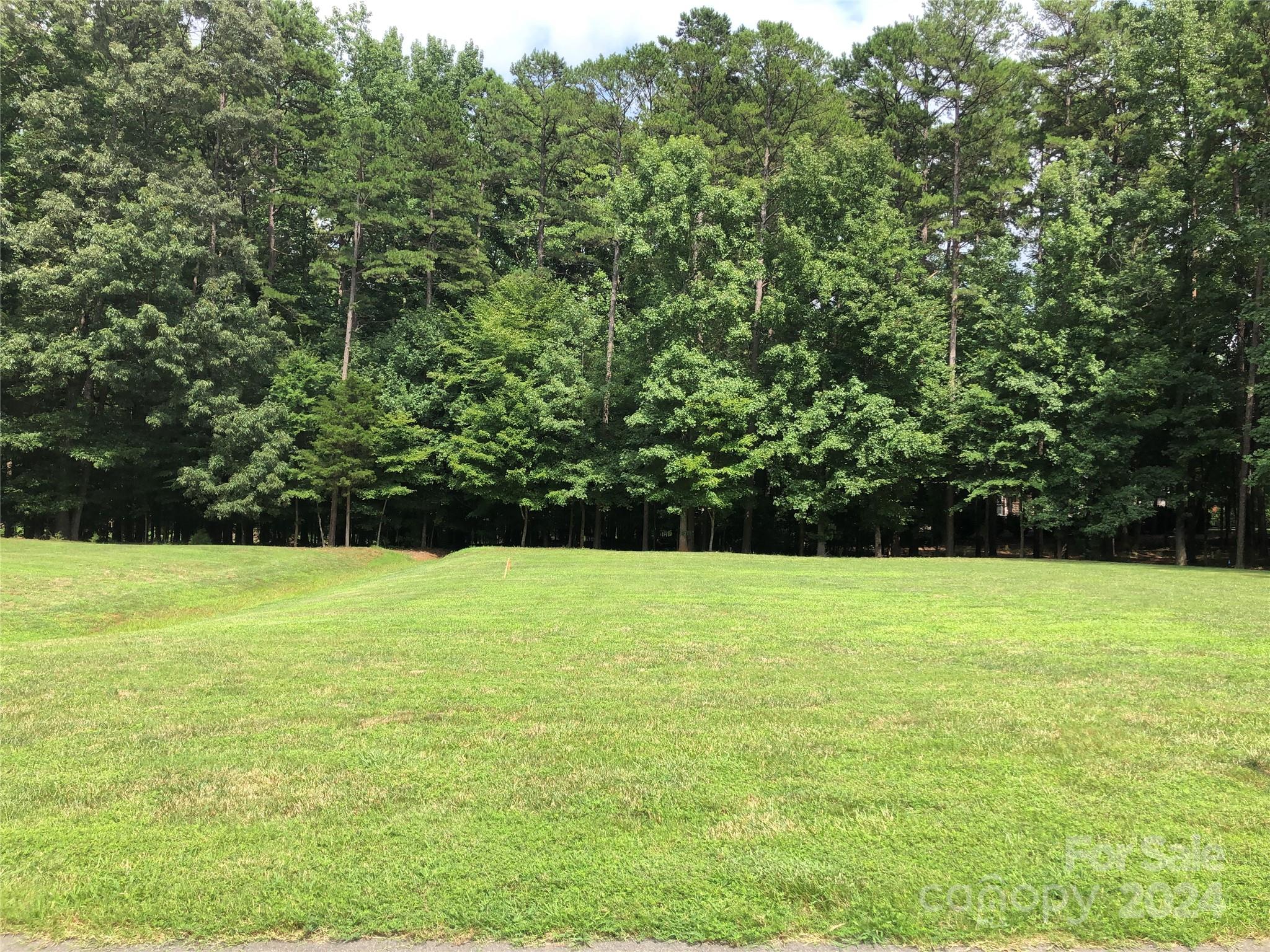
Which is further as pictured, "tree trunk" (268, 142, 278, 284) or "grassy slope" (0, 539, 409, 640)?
"tree trunk" (268, 142, 278, 284)

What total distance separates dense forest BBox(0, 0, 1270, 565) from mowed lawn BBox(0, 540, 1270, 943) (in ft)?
82.5

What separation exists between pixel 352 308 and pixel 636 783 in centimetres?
4497

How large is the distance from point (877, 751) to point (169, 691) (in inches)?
273

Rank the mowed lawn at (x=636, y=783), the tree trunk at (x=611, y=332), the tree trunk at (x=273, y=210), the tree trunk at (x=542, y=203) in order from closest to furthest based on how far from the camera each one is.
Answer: the mowed lawn at (x=636, y=783) → the tree trunk at (x=611, y=332) → the tree trunk at (x=273, y=210) → the tree trunk at (x=542, y=203)

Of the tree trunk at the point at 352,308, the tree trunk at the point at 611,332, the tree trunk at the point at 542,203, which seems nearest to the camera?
the tree trunk at the point at 611,332

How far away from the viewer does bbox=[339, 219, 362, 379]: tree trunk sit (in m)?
43.8

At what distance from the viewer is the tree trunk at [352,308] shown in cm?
4381

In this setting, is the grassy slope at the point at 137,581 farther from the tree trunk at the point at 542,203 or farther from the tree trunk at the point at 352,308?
the tree trunk at the point at 542,203

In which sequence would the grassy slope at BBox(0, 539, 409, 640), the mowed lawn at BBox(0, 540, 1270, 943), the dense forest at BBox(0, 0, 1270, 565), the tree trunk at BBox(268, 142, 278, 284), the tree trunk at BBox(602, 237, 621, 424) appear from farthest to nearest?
the tree trunk at BBox(268, 142, 278, 284), the tree trunk at BBox(602, 237, 621, 424), the dense forest at BBox(0, 0, 1270, 565), the grassy slope at BBox(0, 539, 409, 640), the mowed lawn at BBox(0, 540, 1270, 943)

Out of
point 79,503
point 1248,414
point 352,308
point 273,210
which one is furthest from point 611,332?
point 1248,414

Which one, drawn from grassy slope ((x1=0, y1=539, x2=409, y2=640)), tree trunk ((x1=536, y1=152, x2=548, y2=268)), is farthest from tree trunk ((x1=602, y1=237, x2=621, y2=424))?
grassy slope ((x1=0, y1=539, x2=409, y2=640))

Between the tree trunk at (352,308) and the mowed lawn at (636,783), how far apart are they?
35.6m

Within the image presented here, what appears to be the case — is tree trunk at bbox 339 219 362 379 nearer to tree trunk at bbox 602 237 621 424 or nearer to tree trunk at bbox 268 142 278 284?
tree trunk at bbox 268 142 278 284

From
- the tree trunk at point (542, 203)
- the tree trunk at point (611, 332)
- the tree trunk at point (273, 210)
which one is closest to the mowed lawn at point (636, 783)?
the tree trunk at point (611, 332)
